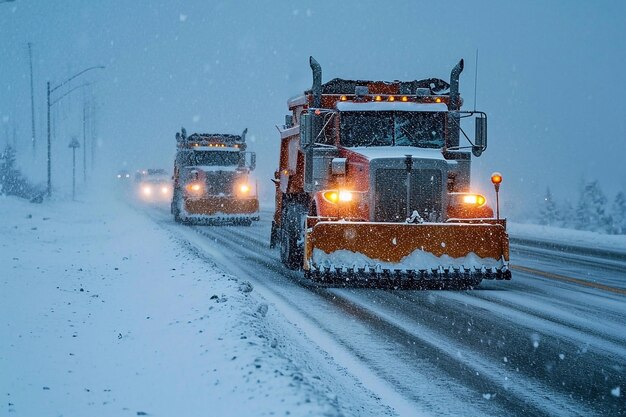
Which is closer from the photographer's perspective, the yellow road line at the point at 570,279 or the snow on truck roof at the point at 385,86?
the yellow road line at the point at 570,279

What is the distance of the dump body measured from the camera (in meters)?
25.1

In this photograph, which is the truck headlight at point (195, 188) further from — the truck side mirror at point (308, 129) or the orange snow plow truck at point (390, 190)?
the truck side mirror at point (308, 129)

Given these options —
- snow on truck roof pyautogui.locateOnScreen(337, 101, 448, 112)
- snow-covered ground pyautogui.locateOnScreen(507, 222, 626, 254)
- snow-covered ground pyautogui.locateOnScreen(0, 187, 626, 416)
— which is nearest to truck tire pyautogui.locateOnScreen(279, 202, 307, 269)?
snow-covered ground pyautogui.locateOnScreen(0, 187, 626, 416)

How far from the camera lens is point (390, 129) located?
11.6m

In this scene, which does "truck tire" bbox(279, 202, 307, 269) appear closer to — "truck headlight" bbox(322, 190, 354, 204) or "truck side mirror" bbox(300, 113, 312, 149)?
"truck side mirror" bbox(300, 113, 312, 149)

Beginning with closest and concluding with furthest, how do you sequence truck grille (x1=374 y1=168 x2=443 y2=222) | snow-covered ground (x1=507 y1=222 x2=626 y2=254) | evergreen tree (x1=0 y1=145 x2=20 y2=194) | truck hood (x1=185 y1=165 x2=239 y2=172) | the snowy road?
the snowy road < truck grille (x1=374 y1=168 x2=443 y2=222) < snow-covered ground (x1=507 y1=222 x2=626 y2=254) < truck hood (x1=185 y1=165 x2=239 y2=172) < evergreen tree (x1=0 y1=145 x2=20 y2=194)

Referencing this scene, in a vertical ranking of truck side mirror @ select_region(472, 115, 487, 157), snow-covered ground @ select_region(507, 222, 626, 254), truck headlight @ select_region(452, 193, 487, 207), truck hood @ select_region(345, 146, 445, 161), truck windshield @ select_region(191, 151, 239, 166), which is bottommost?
snow-covered ground @ select_region(507, 222, 626, 254)

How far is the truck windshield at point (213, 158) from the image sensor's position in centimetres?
2598

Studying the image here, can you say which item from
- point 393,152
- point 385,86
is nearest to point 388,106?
point 385,86

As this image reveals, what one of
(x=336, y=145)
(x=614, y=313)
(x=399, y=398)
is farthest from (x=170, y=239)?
(x=399, y=398)

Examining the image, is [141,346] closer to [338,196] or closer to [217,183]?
[338,196]

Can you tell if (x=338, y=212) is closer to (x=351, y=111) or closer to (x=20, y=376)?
(x=351, y=111)

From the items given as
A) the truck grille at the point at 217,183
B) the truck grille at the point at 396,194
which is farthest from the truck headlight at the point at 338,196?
the truck grille at the point at 217,183

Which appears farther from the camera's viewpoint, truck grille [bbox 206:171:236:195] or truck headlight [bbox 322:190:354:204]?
truck grille [bbox 206:171:236:195]
